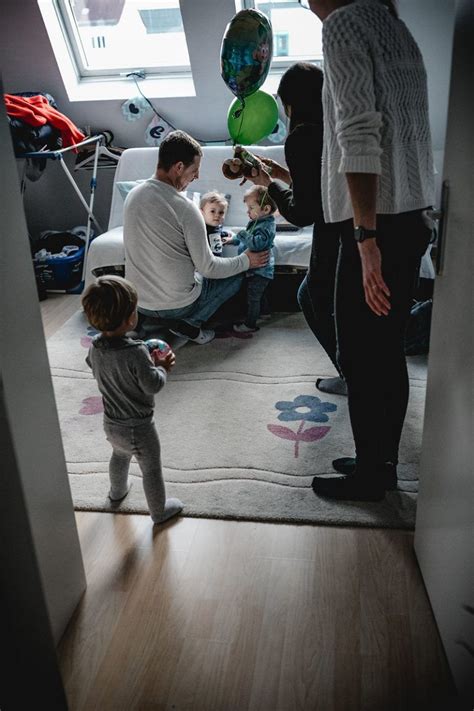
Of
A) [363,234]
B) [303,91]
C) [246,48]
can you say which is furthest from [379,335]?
[246,48]

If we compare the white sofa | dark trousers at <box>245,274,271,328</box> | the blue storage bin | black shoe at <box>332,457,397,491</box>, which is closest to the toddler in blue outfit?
dark trousers at <box>245,274,271,328</box>

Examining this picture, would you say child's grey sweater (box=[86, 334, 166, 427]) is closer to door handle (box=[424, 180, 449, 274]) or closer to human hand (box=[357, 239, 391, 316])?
human hand (box=[357, 239, 391, 316])

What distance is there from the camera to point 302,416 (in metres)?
2.60

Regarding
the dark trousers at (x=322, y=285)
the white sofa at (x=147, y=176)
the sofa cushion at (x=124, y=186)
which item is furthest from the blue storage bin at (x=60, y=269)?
Answer: the dark trousers at (x=322, y=285)

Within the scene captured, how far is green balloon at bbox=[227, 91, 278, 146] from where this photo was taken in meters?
2.68

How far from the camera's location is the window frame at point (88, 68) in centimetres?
436

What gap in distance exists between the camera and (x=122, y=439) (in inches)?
76.0

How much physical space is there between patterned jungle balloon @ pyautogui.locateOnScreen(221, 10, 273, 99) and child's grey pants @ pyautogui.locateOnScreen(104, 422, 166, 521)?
135 centimetres

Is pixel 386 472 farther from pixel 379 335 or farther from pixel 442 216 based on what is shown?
pixel 442 216

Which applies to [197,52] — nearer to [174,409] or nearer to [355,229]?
[174,409]

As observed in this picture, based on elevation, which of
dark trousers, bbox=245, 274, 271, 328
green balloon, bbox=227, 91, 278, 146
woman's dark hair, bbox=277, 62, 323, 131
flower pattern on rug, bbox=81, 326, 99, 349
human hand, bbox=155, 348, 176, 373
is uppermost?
woman's dark hair, bbox=277, 62, 323, 131

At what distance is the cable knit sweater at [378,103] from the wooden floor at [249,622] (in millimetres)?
943

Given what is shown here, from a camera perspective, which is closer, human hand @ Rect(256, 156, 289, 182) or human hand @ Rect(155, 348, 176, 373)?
human hand @ Rect(155, 348, 176, 373)

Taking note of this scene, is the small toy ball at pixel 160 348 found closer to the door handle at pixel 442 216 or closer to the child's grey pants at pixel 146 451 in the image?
the child's grey pants at pixel 146 451
